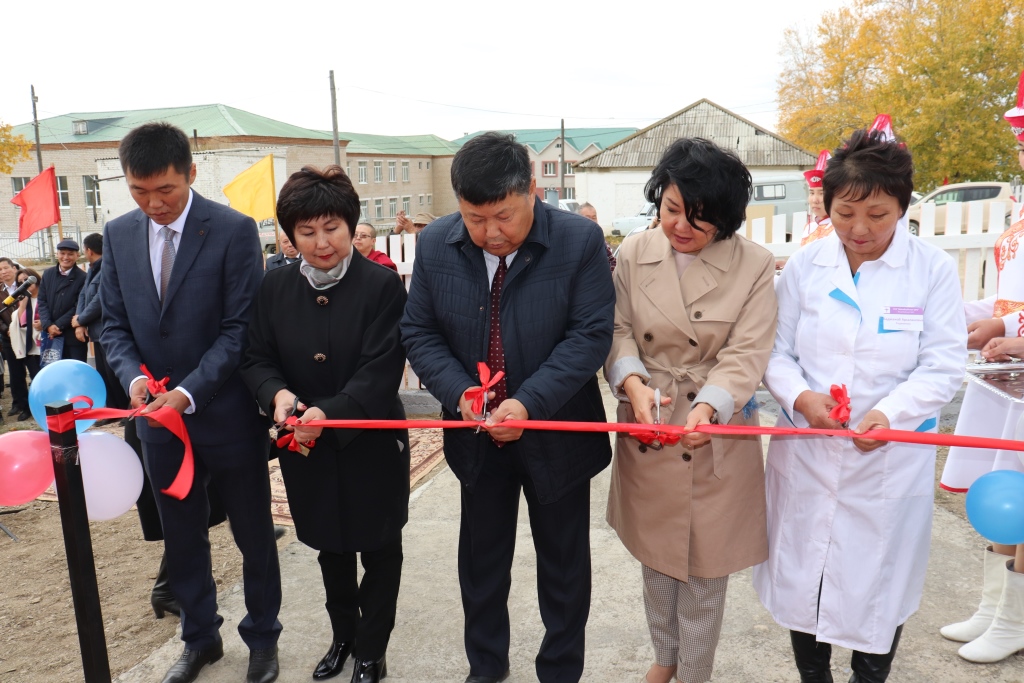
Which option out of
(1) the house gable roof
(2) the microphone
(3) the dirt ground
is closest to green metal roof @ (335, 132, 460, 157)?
(1) the house gable roof

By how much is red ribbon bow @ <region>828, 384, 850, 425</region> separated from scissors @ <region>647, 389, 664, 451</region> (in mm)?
507

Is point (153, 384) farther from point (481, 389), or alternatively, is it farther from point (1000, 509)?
point (1000, 509)

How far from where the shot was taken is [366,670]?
289 centimetres

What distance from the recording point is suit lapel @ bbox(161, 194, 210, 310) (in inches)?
113

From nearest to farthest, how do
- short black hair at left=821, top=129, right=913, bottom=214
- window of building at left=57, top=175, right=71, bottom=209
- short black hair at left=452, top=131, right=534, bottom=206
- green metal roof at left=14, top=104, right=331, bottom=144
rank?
1. short black hair at left=821, top=129, right=913, bottom=214
2. short black hair at left=452, top=131, right=534, bottom=206
3. window of building at left=57, top=175, right=71, bottom=209
4. green metal roof at left=14, top=104, right=331, bottom=144

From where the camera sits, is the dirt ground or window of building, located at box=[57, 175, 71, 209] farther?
window of building, located at box=[57, 175, 71, 209]

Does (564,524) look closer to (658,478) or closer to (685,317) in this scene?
(658,478)

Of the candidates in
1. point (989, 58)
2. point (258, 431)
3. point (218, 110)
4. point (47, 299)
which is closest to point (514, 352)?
point (258, 431)

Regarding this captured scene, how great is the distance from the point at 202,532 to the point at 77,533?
73 centimetres

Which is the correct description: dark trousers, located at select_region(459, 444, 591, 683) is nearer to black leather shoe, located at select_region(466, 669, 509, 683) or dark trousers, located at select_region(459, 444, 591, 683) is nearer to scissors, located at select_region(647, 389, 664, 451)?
black leather shoe, located at select_region(466, 669, 509, 683)

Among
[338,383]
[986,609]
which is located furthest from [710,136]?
[338,383]

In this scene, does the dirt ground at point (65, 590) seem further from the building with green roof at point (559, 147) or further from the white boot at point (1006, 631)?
the building with green roof at point (559, 147)

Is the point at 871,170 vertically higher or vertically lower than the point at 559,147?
lower

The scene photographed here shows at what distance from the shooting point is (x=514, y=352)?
8.37ft
